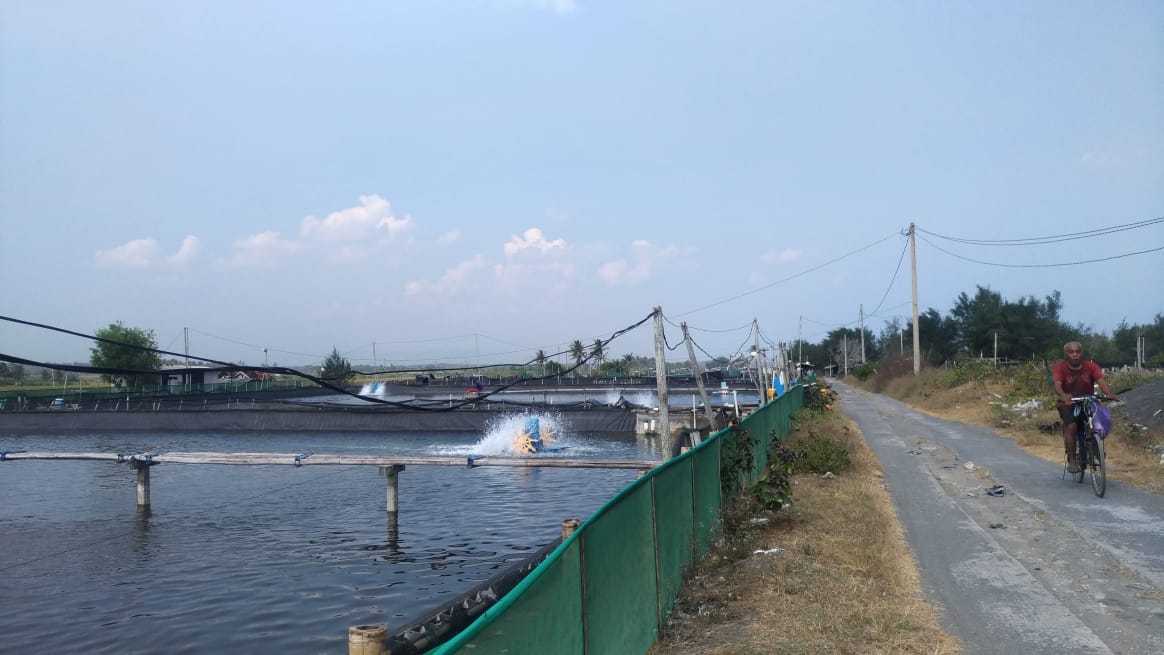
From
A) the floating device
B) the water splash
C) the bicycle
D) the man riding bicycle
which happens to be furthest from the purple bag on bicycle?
the floating device

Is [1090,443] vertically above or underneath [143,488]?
above

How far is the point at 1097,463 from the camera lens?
11.3 m

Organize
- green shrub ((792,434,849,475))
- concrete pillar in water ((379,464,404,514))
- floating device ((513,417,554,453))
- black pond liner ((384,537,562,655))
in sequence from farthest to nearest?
floating device ((513,417,554,453)) → concrete pillar in water ((379,464,404,514)) → green shrub ((792,434,849,475)) → black pond liner ((384,537,562,655))

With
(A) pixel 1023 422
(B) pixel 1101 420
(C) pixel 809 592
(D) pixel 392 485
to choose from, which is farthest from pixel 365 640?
(A) pixel 1023 422

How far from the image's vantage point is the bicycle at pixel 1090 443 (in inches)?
424

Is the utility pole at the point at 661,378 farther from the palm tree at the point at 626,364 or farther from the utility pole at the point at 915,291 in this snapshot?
the palm tree at the point at 626,364

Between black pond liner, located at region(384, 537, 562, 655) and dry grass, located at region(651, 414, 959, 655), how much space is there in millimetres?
1453

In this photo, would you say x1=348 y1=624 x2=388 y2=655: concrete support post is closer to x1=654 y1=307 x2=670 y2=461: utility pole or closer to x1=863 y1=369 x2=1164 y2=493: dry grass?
x1=654 y1=307 x2=670 y2=461: utility pole

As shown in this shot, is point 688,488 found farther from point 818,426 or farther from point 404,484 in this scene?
point 404,484

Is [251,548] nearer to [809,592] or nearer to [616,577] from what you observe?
[809,592]

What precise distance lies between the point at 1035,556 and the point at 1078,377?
4.11 metres

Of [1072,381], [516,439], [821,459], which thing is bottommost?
[516,439]

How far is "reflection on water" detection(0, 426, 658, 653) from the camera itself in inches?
466

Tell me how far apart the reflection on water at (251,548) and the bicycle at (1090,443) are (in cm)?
938
